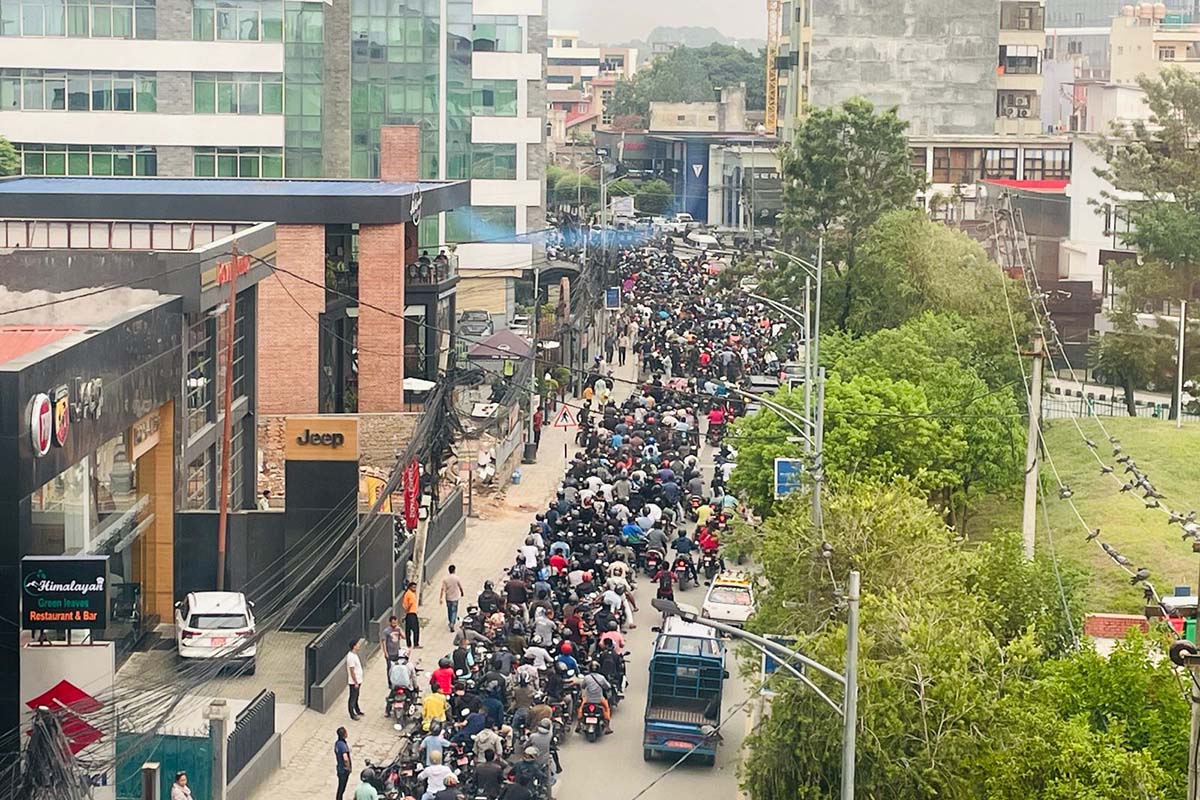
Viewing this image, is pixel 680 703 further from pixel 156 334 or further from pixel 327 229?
pixel 327 229

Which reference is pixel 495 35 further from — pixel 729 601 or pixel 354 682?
pixel 354 682

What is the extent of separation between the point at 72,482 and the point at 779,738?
483 inches

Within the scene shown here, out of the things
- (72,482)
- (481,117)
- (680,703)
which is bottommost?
(680,703)

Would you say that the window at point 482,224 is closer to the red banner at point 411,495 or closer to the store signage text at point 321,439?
the red banner at point 411,495

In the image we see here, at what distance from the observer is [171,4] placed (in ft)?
233

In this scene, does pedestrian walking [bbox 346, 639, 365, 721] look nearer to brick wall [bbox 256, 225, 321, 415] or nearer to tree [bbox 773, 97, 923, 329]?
brick wall [bbox 256, 225, 321, 415]

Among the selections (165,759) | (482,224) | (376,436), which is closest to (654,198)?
(482,224)

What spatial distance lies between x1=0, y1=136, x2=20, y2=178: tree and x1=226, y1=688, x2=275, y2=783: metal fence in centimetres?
4764

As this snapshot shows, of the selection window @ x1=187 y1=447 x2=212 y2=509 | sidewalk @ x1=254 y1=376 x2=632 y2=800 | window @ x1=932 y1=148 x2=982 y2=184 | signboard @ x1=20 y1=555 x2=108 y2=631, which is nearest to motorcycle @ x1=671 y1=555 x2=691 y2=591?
sidewalk @ x1=254 y1=376 x2=632 y2=800

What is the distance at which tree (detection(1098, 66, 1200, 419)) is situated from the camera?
53.6 m

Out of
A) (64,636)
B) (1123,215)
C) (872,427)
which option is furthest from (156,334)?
(1123,215)

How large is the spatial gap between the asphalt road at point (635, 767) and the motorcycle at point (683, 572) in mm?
6484

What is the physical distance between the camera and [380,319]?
169 feet

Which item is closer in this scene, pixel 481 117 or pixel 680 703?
pixel 680 703
